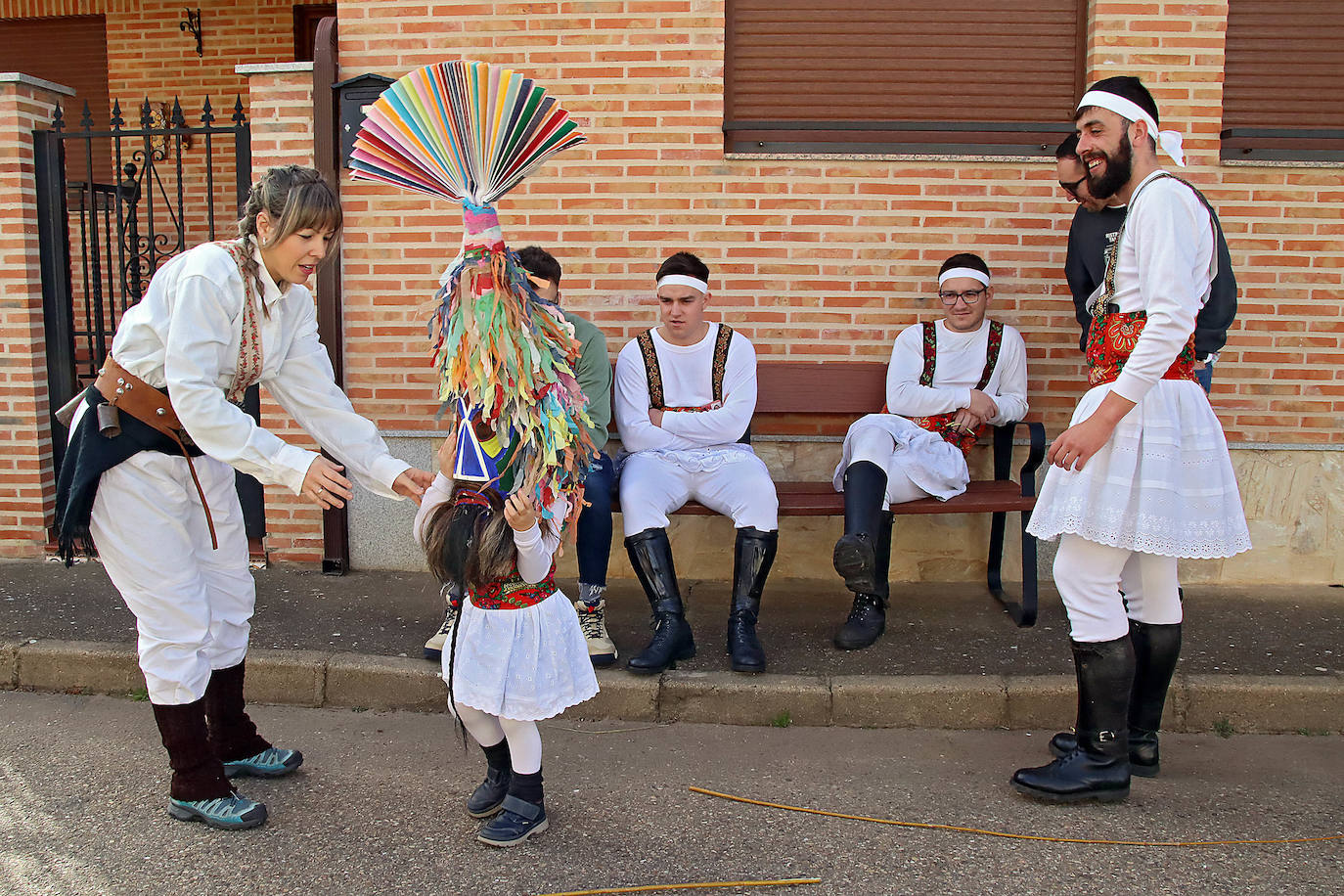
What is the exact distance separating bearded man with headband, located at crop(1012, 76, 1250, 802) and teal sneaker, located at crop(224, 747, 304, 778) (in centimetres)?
246

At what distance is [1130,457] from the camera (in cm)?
347

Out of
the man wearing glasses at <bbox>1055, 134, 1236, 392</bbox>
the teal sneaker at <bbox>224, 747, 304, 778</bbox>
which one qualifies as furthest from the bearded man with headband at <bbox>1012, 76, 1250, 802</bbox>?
the teal sneaker at <bbox>224, 747, 304, 778</bbox>

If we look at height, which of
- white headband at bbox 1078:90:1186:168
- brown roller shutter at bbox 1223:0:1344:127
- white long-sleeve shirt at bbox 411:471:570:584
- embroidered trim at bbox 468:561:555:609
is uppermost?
brown roller shutter at bbox 1223:0:1344:127

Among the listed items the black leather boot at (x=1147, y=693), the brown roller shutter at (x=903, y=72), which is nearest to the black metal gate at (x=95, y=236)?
the brown roller shutter at (x=903, y=72)

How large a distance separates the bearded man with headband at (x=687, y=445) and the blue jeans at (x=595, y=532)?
0.35 feet

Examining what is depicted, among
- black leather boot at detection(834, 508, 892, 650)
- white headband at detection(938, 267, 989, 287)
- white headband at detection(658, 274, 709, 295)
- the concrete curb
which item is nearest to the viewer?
the concrete curb

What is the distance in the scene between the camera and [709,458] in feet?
16.6

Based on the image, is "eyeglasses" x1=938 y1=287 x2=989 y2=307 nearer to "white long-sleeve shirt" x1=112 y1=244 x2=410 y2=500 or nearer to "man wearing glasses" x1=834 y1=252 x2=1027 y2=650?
"man wearing glasses" x1=834 y1=252 x2=1027 y2=650

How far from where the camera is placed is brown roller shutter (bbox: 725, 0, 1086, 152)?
567 cm

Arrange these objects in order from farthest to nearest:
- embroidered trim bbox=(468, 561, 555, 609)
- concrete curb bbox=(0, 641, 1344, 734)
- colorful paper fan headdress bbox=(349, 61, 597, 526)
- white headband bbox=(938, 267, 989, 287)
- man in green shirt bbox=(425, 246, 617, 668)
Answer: white headband bbox=(938, 267, 989, 287) → man in green shirt bbox=(425, 246, 617, 668) → concrete curb bbox=(0, 641, 1344, 734) → embroidered trim bbox=(468, 561, 555, 609) → colorful paper fan headdress bbox=(349, 61, 597, 526)

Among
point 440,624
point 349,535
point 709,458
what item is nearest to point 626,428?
point 709,458

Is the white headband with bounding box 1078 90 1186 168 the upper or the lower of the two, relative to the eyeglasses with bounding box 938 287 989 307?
upper

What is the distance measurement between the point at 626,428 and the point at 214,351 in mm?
2284

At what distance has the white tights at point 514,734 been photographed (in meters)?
3.30
